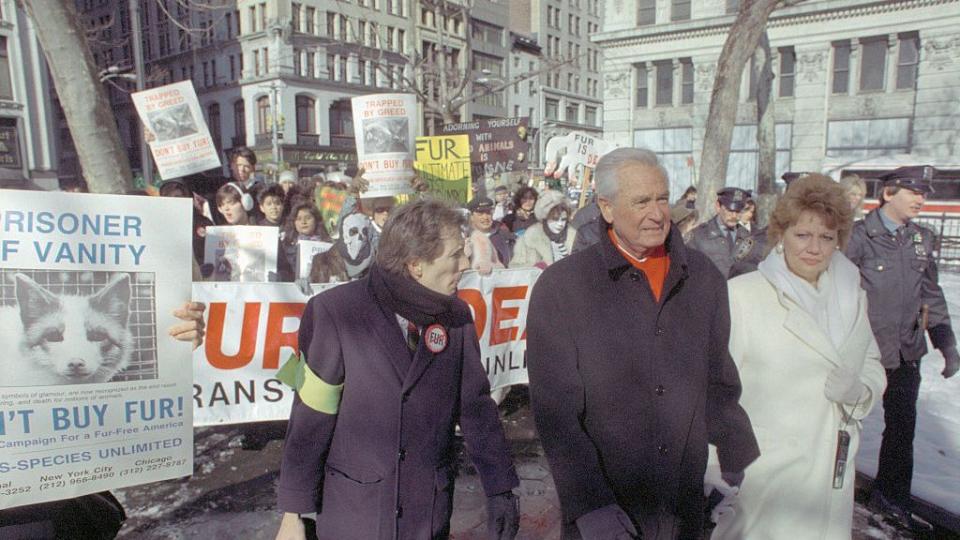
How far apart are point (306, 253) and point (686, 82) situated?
35191 millimetres

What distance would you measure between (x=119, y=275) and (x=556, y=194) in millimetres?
5188

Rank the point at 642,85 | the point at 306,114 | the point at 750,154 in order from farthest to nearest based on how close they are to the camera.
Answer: the point at 306,114 < the point at 642,85 < the point at 750,154

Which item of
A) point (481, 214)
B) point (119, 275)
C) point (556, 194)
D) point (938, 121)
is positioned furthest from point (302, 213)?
point (938, 121)

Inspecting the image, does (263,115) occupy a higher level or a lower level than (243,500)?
higher

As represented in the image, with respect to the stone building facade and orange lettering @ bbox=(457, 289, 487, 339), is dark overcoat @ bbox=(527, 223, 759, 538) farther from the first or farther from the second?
the stone building facade

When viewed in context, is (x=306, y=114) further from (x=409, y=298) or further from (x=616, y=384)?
(x=616, y=384)

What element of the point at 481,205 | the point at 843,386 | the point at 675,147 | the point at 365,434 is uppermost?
the point at 675,147

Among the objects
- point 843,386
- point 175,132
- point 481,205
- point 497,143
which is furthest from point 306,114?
point 843,386

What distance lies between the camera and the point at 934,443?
5.11m

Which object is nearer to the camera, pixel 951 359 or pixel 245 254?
pixel 951 359

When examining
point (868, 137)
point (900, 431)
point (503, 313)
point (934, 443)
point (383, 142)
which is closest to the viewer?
point (900, 431)

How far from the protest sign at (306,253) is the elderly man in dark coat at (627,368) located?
3.52 m

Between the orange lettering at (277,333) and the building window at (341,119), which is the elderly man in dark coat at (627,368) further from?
the building window at (341,119)

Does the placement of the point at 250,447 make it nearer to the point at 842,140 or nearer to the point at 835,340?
the point at 835,340
